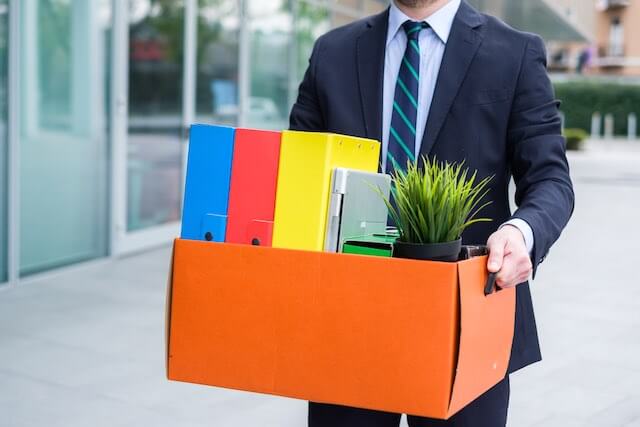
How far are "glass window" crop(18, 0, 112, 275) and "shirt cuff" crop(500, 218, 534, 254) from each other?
18.9ft

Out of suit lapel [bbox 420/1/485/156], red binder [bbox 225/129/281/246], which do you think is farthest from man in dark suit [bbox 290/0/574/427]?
red binder [bbox 225/129/281/246]

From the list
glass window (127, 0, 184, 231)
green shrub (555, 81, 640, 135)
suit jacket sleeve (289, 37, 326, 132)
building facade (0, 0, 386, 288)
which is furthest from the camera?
green shrub (555, 81, 640, 135)

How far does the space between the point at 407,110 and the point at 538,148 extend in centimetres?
28

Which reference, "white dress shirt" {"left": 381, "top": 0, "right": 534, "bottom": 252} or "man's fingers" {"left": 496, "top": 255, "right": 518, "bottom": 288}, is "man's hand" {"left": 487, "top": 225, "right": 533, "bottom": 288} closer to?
"man's fingers" {"left": 496, "top": 255, "right": 518, "bottom": 288}

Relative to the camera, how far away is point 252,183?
1.56 meters

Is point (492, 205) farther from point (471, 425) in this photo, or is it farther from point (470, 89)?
point (471, 425)

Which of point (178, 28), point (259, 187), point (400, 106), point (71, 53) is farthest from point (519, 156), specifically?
point (178, 28)

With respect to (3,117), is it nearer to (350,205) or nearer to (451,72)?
(451,72)

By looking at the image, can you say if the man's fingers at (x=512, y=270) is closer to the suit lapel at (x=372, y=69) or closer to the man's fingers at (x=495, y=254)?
the man's fingers at (x=495, y=254)

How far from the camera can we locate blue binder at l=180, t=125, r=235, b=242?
1570 mm

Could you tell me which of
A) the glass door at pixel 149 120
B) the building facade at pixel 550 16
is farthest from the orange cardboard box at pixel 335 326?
the building facade at pixel 550 16

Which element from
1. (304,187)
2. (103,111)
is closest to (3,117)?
(103,111)

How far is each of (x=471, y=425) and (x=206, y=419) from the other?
Result: 2523mm

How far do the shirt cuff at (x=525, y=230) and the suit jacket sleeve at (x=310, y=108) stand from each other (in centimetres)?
67
